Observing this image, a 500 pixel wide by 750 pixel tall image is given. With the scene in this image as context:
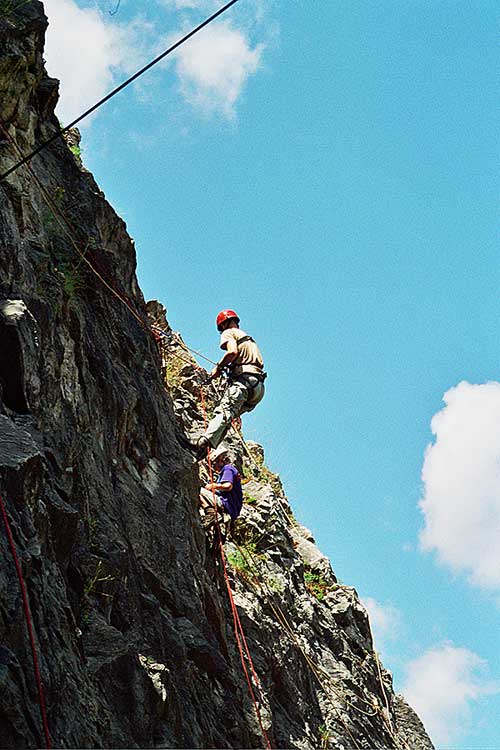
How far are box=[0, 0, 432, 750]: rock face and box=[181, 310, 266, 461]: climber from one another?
2.72 feet

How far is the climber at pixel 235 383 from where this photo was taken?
9953mm

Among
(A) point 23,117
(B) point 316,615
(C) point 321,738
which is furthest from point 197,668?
(A) point 23,117

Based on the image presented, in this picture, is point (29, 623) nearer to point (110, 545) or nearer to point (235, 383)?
point (110, 545)

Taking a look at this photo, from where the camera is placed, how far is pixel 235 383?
1015 cm

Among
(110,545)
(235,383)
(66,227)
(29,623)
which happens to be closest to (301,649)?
(235,383)

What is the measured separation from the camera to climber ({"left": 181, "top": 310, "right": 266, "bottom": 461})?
9.95 metres

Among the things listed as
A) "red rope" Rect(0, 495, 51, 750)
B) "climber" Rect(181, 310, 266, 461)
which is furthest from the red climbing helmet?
"red rope" Rect(0, 495, 51, 750)

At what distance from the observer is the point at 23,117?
27.6 feet

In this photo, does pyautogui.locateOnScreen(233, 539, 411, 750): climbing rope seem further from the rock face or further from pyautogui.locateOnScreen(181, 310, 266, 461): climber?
pyautogui.locateOnScreen(181, 310, 266, 461): climber

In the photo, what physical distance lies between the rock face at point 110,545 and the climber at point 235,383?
2.72 ft

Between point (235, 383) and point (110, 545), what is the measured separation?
4.47 m

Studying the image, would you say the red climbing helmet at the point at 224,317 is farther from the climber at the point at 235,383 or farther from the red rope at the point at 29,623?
the red rope at the point at 29,623

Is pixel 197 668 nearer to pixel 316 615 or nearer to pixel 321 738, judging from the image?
pixel 321 738

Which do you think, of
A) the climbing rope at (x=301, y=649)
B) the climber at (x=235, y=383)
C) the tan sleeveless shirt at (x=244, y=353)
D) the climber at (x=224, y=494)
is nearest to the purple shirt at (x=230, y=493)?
the climber at (x=224, y=494)
